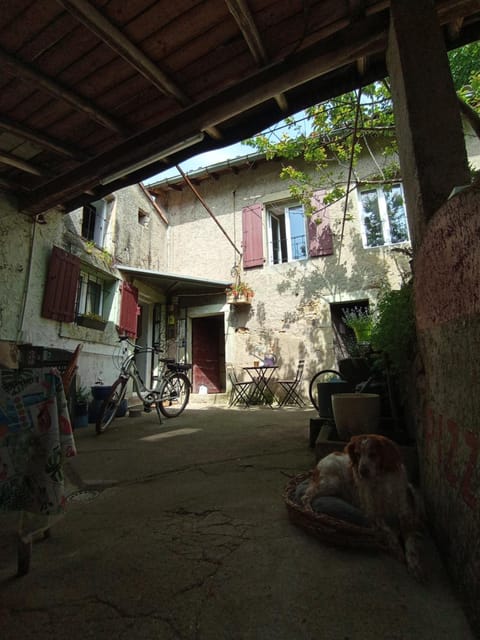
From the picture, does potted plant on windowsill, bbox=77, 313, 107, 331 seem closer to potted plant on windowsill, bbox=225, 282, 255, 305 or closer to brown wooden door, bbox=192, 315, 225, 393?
brown wooden door, bbox=192, 315, 225, 393

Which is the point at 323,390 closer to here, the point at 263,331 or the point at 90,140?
the point at 90,140

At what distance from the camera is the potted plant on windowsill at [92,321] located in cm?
553

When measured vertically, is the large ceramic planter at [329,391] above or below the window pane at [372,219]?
below

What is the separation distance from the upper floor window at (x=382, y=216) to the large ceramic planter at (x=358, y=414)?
5.40 meters

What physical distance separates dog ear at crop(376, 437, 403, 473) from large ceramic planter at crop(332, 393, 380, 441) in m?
0.70

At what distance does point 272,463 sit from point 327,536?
1.17 metres

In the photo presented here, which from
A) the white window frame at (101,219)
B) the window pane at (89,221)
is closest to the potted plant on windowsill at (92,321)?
the white window frame at (101,219)

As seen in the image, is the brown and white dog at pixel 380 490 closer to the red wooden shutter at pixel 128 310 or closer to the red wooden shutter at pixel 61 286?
the red wooden shutter at pixel 61 286

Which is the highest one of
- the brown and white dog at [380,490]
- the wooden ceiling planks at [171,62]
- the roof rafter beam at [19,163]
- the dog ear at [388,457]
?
the roof rafter beam at [19,163]

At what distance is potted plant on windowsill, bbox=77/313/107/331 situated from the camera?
553 centimetres

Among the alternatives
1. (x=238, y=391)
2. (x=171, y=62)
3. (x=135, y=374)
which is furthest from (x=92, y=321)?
(x=171, y=62)

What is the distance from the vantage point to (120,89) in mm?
2414

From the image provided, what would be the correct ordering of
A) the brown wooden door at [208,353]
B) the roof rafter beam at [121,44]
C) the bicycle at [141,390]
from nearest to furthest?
the roof rafter beam at [121,44] < the bicycle at [141,390] < the brown wooden door at [208,353]

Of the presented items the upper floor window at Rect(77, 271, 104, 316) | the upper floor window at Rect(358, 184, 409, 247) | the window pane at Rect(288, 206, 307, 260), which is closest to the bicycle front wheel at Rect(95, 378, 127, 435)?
the upper floor window at Rect(77, 271, 104, 316)
